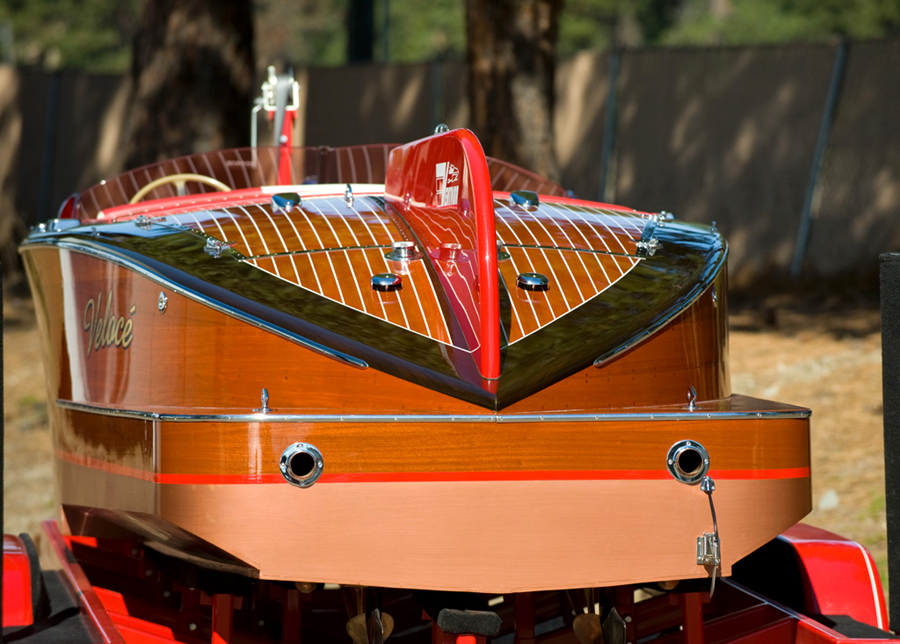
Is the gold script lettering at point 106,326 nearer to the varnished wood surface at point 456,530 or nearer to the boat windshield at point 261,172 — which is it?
the varnished wood surface at point 456,530

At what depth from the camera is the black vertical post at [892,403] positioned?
112 inches

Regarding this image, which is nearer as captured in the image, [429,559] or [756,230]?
[429,559]

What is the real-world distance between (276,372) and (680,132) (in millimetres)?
10056

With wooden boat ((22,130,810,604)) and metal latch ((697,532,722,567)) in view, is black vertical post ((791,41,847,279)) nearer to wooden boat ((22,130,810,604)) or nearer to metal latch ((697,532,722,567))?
wooden boat ((22,130,810,604))

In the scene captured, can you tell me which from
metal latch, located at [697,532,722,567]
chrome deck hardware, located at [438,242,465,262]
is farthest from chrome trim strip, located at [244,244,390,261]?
metal latch, located at [697,532,722,567]

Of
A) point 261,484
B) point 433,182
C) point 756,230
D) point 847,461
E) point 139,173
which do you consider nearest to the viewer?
point 261,484

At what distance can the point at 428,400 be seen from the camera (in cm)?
288

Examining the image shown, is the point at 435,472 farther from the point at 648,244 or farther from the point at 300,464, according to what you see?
the point at 648,244

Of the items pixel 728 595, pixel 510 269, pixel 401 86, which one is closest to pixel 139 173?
pixel 510 269

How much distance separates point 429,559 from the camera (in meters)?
2.81

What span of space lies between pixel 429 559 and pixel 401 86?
12572mm

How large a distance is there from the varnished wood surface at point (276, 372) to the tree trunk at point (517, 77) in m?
6.54

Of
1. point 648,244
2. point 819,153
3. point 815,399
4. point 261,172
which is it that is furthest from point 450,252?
point 819,153

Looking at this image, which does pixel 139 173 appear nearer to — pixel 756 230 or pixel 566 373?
pixel 566 373
